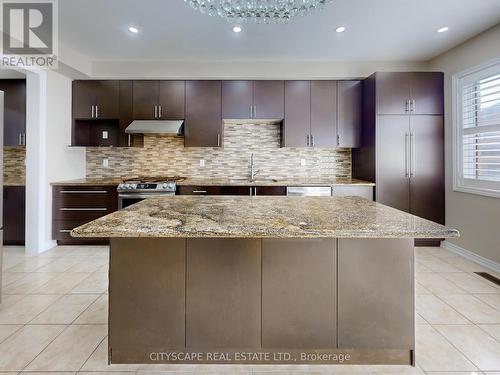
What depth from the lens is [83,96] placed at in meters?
4.44

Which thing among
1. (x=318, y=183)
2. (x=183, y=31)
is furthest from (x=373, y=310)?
(x=183, y=31)

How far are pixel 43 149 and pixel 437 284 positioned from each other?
4788 mm

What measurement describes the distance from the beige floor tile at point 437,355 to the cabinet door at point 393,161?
88.6 inches

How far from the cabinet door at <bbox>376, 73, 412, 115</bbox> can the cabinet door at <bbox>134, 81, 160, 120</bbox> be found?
3.11 metres

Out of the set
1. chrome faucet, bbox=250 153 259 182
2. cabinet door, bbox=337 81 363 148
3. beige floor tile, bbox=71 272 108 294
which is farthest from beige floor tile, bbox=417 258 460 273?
beige floor tile, bbox=71 272 108 294

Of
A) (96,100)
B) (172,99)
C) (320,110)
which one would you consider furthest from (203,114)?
(320,110)

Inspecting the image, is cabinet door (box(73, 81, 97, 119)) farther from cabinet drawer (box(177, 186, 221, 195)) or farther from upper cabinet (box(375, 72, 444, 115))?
upper cabinet (box(375, 72, 444, 115))

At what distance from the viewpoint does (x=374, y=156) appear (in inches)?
160

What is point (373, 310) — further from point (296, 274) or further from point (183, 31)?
point (183, 31)

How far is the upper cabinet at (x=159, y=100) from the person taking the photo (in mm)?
4426

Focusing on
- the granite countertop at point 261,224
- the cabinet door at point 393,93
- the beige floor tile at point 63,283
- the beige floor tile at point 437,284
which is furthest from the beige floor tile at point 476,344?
the beige floor tile at point 63,283

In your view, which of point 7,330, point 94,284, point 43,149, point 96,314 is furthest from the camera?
point 43,149

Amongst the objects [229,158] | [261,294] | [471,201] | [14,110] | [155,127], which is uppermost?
[14,110]

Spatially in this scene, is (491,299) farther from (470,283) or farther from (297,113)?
(297,113)
